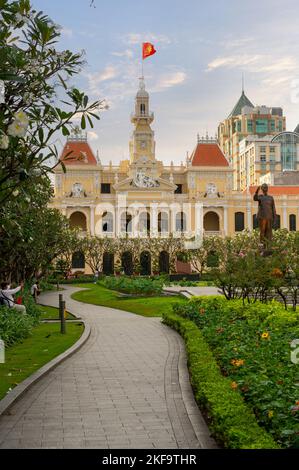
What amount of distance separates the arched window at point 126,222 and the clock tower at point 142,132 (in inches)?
217

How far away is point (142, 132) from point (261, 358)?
5677 cm

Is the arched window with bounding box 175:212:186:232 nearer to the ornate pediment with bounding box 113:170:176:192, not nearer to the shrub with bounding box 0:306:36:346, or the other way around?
the ornate pediment with bounding box 113:170:176:192

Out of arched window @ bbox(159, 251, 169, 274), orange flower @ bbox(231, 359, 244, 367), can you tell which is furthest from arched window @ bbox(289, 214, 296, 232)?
orange flower @ bbox(231, 359, 244, 367)

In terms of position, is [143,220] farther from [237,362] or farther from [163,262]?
[237,362]

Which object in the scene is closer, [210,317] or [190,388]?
[190,388]

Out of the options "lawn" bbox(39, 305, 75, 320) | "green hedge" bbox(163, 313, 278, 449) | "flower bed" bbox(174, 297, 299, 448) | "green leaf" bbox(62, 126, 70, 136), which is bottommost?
"lawn" bbox(39, 305, 75, 320)

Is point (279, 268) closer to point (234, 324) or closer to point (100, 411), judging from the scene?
point (234, 324)

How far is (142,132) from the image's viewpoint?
64688mm

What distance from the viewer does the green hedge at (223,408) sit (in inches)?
238

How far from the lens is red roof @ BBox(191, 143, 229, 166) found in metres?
64.6

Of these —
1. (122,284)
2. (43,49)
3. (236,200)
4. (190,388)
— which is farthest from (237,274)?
(236,200)

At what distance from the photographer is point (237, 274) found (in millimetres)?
18219

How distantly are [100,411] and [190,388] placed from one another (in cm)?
206

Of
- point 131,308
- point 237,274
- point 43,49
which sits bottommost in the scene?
point 131,308
